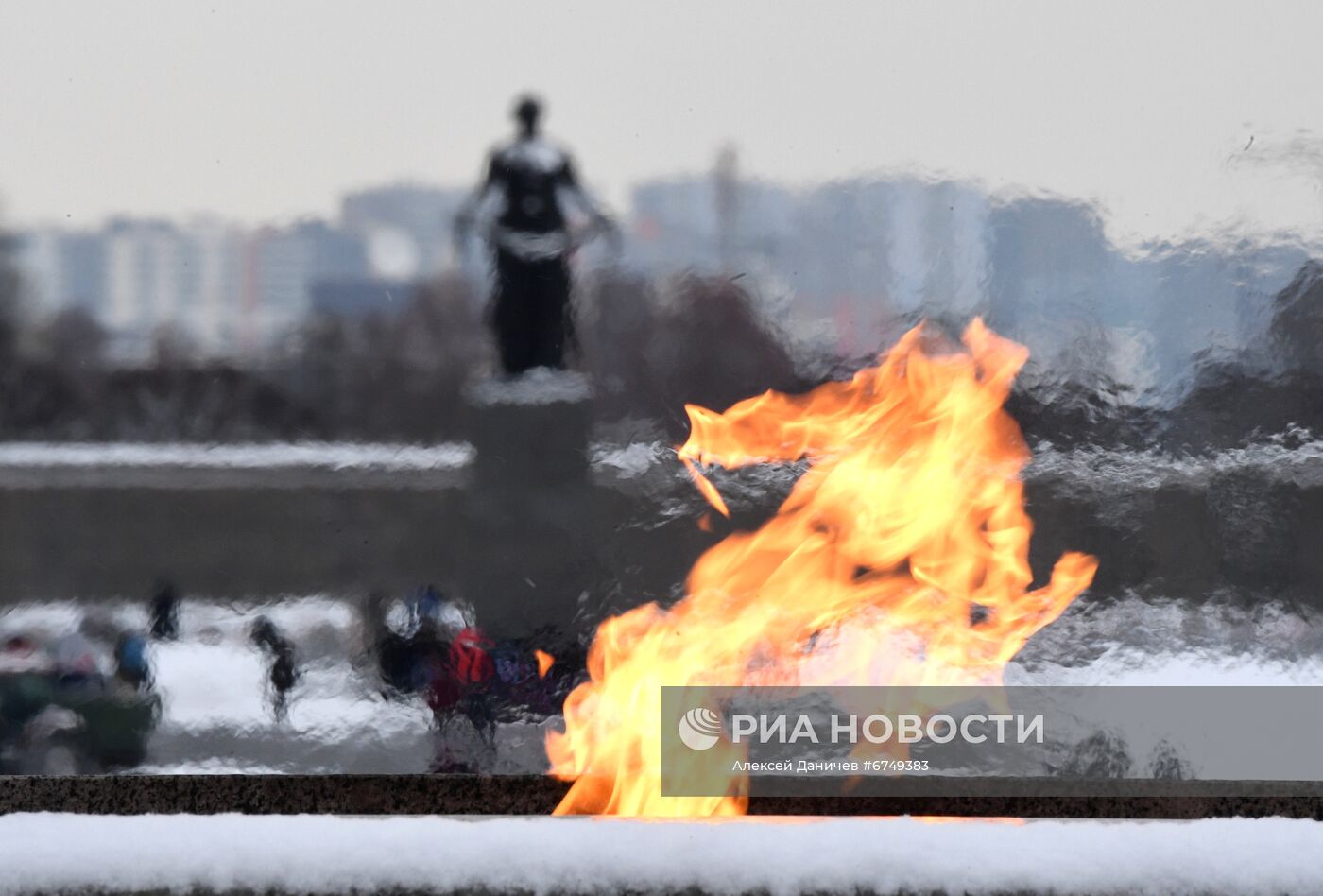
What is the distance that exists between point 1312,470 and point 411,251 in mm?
2203

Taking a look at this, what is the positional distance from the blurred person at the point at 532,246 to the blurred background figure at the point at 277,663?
33.2 inches

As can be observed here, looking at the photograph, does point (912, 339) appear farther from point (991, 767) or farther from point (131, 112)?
point (131, 112)

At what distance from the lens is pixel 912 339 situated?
Result: 2574 mm

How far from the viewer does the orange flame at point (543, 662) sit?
8.70 ft

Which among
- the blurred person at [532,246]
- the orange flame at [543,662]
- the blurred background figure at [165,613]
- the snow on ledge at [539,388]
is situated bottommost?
the orange flame at [543,662]

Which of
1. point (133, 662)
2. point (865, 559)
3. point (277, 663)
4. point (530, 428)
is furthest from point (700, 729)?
point (133, 662)

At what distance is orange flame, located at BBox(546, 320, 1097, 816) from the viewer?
8.50 ft

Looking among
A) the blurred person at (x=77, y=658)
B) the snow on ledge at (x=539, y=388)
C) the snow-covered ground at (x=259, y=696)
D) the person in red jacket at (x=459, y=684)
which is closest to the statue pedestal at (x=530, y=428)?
the snow on ledge at (x=539, y=388)

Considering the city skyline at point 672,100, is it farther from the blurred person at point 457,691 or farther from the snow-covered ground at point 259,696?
the blurred person at point 457,691

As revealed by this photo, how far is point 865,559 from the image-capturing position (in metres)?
2.60

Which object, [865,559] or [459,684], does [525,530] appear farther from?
[865,559]

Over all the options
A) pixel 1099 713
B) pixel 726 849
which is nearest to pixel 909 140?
pixel 1099 713

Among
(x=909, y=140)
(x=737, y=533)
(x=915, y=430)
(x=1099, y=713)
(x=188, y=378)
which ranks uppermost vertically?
(x=909, y=140)

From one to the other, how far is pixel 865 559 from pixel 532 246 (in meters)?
1.08
